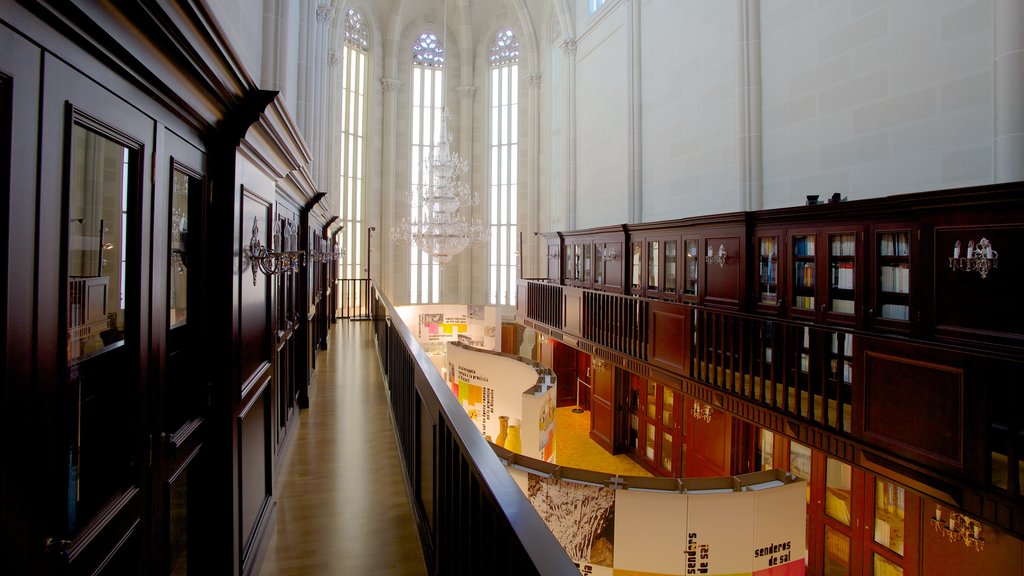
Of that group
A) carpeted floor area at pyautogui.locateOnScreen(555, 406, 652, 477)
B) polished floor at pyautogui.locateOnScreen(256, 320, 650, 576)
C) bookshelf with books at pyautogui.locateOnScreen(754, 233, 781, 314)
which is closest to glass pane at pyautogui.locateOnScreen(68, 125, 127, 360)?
polished floor at pyautogui.locateOnScreen(256, 320, 650, 576)

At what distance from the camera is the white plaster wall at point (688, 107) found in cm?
909

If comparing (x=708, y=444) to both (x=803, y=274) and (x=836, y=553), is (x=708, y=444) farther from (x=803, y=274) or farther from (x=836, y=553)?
(x=803, y=274)

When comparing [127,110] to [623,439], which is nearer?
[127,110]

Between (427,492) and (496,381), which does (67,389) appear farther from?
(496,381)

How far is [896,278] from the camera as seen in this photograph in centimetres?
545

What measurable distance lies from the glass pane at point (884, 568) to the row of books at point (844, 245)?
12.4 feet

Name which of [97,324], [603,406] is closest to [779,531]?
[97,324]

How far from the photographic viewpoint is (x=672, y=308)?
25.0 feet

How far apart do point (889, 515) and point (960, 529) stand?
32.2 inches

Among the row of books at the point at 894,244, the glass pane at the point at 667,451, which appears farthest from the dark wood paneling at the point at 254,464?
the glass pane at the point at 667,451

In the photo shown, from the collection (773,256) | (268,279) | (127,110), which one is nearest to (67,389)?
(127,110)

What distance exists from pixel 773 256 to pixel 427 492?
6466mm

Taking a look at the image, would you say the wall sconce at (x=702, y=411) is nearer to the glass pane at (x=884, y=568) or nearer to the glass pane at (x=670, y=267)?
the glass pane at (x=670, y=267)

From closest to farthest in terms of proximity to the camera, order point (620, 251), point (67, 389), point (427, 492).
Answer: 1. point (67, 389)
2. point (427, 492)
3. point (620, 251)
